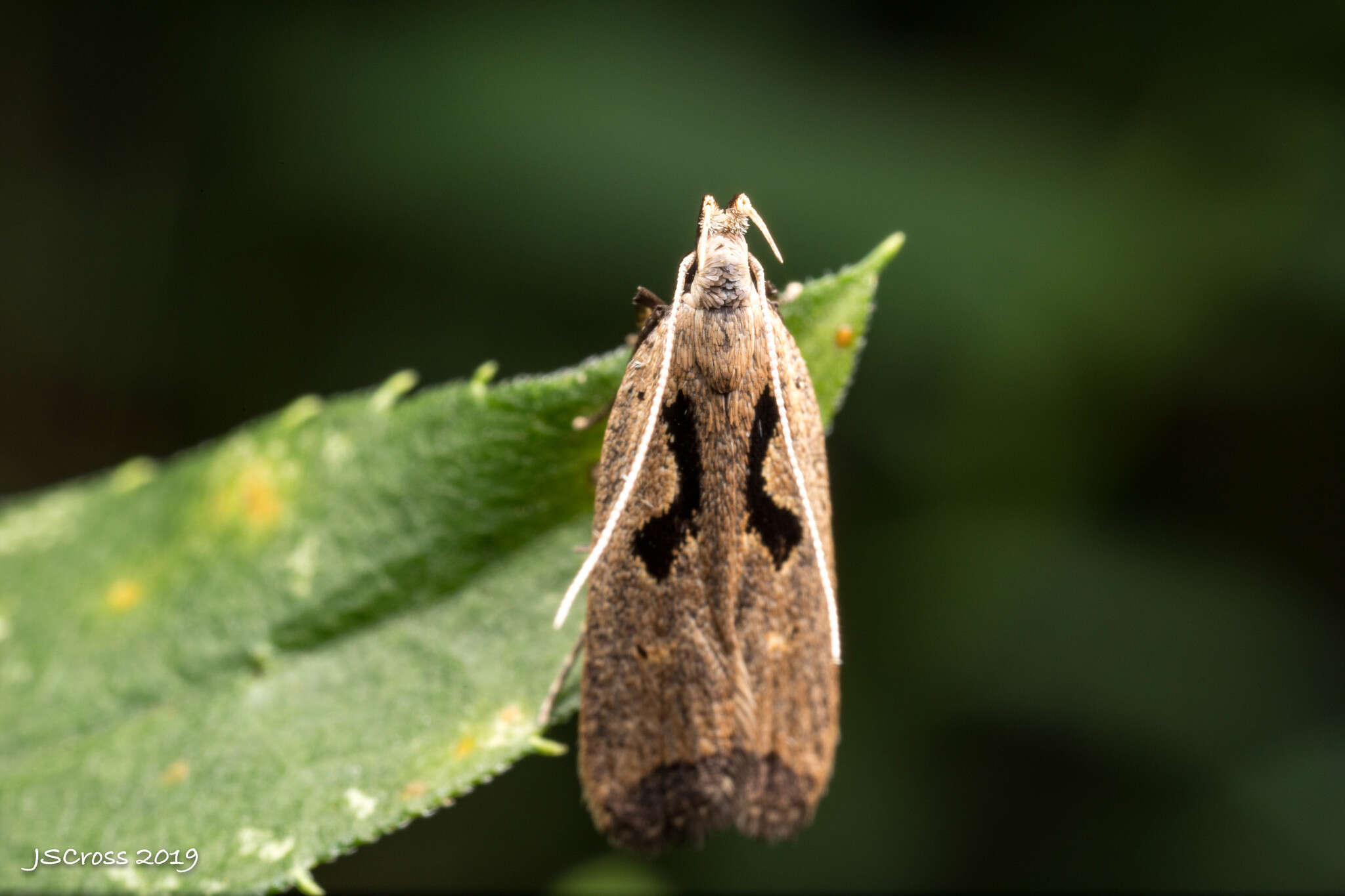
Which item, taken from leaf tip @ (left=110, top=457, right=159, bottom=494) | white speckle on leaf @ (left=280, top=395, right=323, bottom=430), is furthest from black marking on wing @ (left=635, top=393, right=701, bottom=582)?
leaf tip @ (left=110, top=457, right=159, bottom=494)

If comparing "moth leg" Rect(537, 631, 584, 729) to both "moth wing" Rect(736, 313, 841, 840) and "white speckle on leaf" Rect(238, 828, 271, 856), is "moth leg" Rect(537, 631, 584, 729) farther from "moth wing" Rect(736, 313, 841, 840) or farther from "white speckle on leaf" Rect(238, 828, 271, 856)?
"white speckle on leaf" Rect(238, 828, 271, 856)

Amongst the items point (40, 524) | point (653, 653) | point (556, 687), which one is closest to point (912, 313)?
point (653, 653)

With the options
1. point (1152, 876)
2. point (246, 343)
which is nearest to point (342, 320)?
point (246, 343)

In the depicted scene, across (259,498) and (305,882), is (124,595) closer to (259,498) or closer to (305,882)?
(259,498)

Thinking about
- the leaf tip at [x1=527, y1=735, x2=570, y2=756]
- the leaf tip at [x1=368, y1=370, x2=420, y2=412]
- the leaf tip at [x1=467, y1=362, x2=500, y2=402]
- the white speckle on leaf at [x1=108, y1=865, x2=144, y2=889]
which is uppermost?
the leaf tip at [x1=467, y1=362, x2=500, y2=402]

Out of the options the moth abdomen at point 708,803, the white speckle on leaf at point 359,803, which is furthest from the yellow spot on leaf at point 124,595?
the moth abdomen at point 708,803

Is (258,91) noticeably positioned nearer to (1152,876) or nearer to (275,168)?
(275,168)
